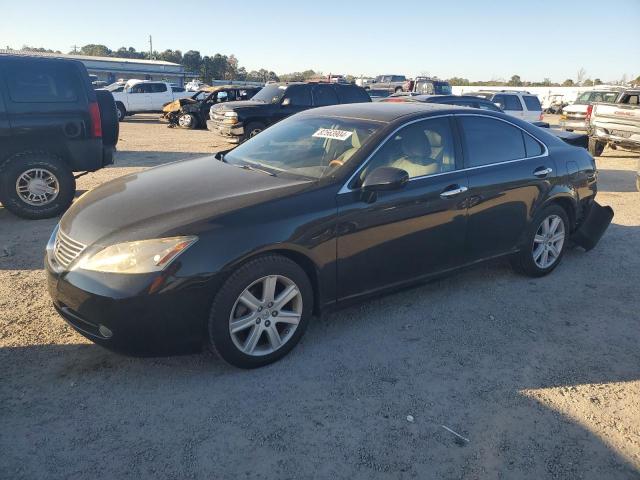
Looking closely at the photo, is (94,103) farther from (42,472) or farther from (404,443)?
(404,443)

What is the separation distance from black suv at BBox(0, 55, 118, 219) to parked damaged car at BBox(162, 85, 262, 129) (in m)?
12.9

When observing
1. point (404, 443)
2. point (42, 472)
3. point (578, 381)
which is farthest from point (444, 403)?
point (42, 472)

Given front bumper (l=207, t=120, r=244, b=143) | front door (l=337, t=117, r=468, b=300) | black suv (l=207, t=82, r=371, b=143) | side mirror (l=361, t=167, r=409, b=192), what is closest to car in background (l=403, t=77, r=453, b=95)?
black suv (l=207, t=82, r=371, b=143)

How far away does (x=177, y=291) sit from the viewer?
9.23ft

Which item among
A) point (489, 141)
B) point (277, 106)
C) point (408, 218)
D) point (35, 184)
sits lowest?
point (35, 184)

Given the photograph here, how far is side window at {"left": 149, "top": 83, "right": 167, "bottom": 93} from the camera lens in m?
25.4

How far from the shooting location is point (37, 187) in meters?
6.39

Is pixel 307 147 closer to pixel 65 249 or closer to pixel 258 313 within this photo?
pixel 258 313

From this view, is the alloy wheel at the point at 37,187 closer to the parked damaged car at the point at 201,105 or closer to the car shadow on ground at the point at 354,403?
the car shadow on ground at the point at 354,403

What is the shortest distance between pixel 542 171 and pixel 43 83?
241 inches

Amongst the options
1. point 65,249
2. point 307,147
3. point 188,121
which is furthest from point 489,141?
point 188,121

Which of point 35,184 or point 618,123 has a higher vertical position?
point 618,123

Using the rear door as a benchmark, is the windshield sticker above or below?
above

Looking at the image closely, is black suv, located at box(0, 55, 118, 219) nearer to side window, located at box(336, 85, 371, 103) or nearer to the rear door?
the rear door
